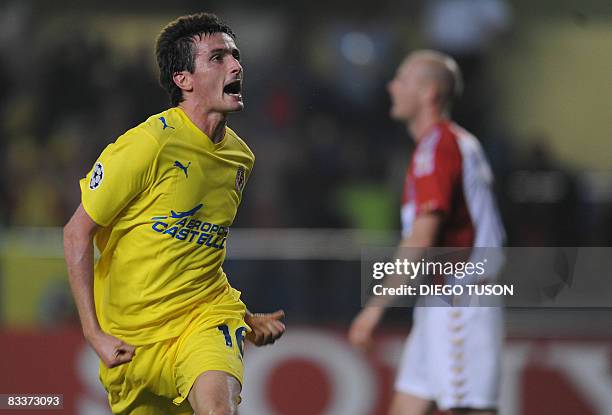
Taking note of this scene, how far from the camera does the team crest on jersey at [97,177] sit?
4.18m

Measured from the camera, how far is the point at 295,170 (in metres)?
9.14

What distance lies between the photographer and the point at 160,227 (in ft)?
14.2

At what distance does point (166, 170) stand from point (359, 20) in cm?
588

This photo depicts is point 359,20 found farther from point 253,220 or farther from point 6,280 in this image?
point 6,280

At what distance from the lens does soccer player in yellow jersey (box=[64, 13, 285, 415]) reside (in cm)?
418

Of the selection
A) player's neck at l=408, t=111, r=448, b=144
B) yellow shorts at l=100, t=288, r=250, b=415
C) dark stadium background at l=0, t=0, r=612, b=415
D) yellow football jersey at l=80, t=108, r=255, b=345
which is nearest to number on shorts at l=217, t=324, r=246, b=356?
yellow shorts at l=100, t=288, r=250, b=415

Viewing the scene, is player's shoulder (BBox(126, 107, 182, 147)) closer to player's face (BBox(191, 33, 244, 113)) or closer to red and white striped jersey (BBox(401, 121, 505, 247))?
player's face (BBox(191, 33, 244, 113))

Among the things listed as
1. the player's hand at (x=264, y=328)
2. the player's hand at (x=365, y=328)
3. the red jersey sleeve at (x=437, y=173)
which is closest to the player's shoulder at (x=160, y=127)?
the player's hand at (x=264, y=328)

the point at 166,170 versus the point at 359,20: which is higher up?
the point at 359,20

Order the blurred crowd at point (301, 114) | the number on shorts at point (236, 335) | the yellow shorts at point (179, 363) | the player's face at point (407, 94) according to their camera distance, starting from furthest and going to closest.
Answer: the blurred crowd at point (301, 114) → the player's face at point (407, 94) → the number on shorts at point (236, 335) → the yellow shorts at point (179, 363)


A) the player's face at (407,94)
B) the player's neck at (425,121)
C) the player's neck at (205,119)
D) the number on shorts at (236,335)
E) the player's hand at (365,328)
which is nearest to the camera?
the number on shorts at (236,335)

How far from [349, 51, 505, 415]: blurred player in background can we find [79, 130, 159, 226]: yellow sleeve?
174 centimetres

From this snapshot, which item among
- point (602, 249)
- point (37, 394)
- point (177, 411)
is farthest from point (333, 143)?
point (177, 411)

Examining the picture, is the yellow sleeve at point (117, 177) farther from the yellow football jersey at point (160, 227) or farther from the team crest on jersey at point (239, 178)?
the team crest on jersey at point (239, 178)
